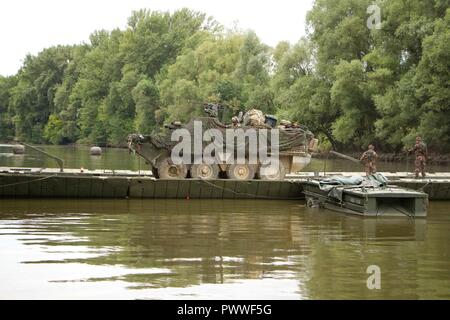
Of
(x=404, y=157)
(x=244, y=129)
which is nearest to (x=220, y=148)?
(x=244, y=129)

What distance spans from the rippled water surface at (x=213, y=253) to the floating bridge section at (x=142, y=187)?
1482mm

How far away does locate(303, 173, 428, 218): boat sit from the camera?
21297 millimetres

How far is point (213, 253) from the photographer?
15.1m

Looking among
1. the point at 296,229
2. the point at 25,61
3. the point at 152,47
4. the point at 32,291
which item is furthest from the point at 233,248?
the point at 25,61

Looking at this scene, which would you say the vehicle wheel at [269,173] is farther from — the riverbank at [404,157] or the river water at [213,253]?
the riverbank at [404,157]

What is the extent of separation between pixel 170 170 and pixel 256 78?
44023mm

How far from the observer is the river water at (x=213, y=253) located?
38.9 ft

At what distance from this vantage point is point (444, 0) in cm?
4803

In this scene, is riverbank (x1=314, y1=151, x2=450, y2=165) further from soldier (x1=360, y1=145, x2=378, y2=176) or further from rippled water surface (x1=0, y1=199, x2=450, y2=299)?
rippled water surface (x1=0, y1=199, x2=450, y2=299)

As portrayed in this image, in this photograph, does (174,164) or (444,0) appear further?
(444,0)

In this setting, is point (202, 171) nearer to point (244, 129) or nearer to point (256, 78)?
point (244, 129)

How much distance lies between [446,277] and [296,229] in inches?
251

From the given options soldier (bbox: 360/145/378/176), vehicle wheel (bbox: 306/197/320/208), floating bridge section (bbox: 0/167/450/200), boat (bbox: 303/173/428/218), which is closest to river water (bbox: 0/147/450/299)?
boat (bbox: 303/173/428/218)
